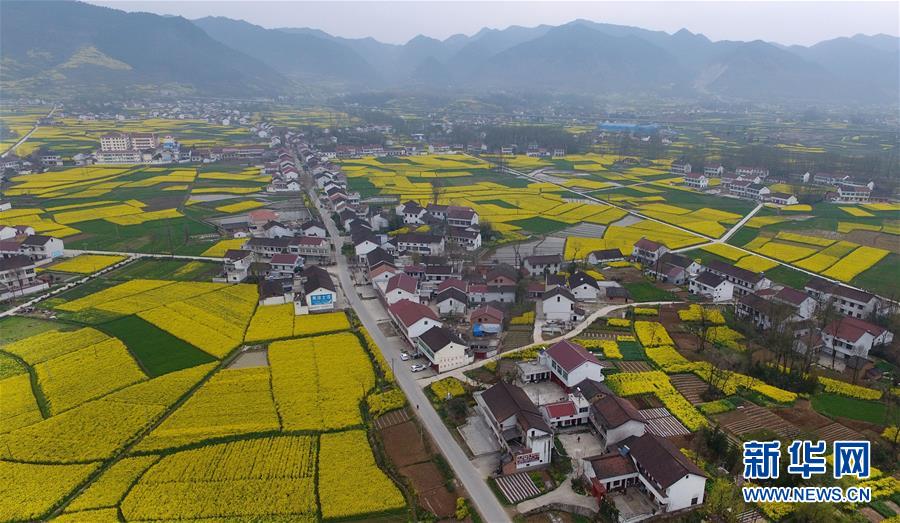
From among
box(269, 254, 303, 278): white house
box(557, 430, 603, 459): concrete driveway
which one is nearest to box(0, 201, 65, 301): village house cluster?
box(269, 254, 303, 278): white house

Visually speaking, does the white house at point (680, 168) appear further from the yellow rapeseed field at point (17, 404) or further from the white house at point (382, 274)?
the yellow rapeseed field at point (17, 404)

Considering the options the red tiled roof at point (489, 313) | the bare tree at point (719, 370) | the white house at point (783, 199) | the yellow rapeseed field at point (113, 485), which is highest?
the white house at point (783, 199)

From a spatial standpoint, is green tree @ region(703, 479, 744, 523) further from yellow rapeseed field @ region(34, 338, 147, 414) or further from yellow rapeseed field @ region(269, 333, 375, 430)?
yellow rapeseed field @ region(34, 338, 147, 414)

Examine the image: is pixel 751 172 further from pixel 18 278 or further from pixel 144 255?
pixel 18 278

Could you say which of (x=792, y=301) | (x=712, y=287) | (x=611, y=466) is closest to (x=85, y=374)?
(x=611, y=466)

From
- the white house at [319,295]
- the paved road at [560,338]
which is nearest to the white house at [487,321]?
the paved road at [560,338]
